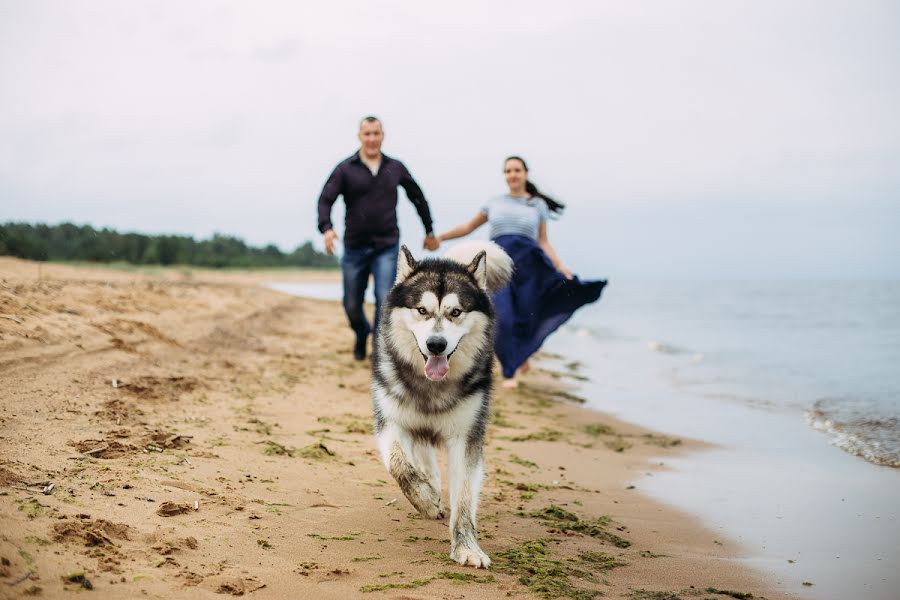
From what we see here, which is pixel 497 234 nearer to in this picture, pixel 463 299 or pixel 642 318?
pixel 463 299

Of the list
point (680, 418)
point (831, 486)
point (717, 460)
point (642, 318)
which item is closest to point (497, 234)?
point (680, 418)

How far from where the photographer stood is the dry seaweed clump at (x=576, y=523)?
373 cm

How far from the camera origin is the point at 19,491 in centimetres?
285

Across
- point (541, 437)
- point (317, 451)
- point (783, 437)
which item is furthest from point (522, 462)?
point (783, 437)

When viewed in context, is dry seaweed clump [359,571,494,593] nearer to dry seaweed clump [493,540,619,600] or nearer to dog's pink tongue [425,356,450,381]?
dry seaweed clump [493,540,619,600]

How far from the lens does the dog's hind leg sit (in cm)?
354

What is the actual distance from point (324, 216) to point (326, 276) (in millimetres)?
44721

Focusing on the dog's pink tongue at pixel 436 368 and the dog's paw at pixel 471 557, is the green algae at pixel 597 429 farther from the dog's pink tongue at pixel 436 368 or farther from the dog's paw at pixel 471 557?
the dog's paw at pixel 471 557

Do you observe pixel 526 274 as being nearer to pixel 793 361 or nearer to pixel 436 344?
pixel 436 344

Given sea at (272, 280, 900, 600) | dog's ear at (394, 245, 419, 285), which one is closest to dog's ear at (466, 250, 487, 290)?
dog's ear at (394, 245, 419, 285)

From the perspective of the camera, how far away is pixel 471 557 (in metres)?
3.12

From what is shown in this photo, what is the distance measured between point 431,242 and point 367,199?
2.89 feet

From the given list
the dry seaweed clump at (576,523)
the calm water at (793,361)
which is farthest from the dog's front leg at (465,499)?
the calm water at (793,361)

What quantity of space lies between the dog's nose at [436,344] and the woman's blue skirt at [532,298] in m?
4.52
